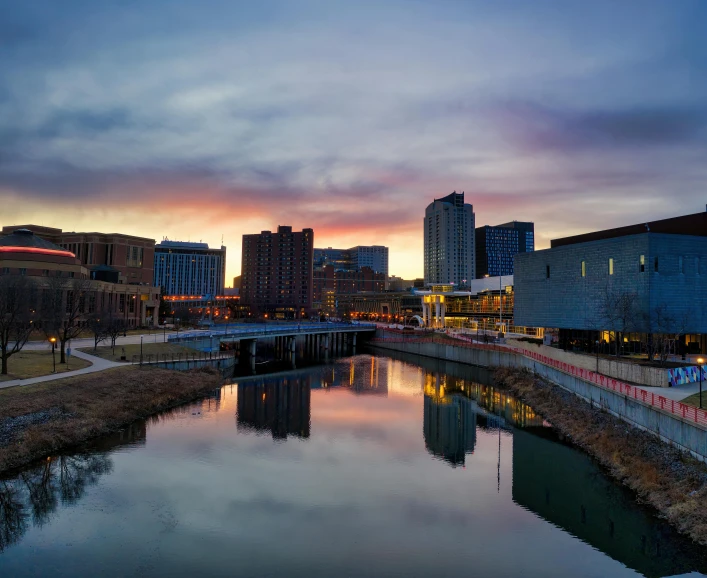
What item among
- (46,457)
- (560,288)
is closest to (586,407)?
(560,288)

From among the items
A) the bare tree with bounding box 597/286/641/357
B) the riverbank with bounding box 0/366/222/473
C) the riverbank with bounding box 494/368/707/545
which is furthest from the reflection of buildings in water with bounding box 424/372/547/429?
the riverbank with bounding box 0/366/222/473

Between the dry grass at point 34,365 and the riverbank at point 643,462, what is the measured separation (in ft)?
152

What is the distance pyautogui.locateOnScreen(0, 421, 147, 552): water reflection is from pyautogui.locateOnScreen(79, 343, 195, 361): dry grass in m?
29.0

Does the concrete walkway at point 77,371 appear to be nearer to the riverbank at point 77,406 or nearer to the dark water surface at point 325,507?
the riverbank at point 77,406

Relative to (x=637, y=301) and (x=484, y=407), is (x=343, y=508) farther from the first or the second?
(x=637, y=301)

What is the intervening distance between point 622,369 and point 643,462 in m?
20.0

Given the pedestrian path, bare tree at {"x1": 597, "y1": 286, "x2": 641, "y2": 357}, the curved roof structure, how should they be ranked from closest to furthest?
the pedestrian path, bare tree at {"x1": 597, "y1": 286, "x2": 641, "y2": 357}, the curved roof structure

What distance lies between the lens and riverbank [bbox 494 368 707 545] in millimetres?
22797

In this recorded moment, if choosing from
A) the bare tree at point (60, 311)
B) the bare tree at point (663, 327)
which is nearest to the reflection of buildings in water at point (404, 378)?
the bare tree at point (663, 327)

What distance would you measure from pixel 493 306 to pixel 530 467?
351ft

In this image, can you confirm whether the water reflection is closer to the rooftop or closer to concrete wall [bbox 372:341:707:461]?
concrete wall [bbox 372:341:707:461]

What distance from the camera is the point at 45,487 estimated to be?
2738 cm

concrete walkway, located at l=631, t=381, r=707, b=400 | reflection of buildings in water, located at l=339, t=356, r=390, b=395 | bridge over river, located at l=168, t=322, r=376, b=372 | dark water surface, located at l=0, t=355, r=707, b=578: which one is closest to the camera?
dark water surface, located at l=0, t=355, r=707, b=578

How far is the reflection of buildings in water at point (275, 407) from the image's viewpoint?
144 ft
